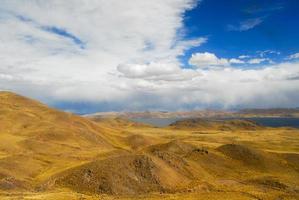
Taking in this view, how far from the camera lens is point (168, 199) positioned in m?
44.6

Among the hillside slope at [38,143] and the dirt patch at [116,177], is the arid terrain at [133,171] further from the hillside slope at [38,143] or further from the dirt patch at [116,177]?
the hillside slope at [38,143]

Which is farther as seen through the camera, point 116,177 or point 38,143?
point 38,143

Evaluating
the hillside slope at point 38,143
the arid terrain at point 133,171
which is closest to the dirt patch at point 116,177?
the arid terrain at point 133,171

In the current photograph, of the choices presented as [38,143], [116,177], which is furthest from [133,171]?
[38,143]

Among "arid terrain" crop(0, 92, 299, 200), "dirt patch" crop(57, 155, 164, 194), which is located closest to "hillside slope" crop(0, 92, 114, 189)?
"arid terrain" crop(0, 92, 299, 200)

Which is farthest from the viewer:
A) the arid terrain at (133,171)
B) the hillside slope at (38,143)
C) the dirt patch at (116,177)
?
the hillside slope at (38,143)

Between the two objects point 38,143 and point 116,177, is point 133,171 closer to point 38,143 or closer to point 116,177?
point 116,177

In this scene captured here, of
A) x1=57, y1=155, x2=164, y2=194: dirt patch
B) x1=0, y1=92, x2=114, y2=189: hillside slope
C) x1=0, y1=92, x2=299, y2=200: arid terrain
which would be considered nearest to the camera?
x1=0, y1=92, x2=299, y2=200: arid terrain

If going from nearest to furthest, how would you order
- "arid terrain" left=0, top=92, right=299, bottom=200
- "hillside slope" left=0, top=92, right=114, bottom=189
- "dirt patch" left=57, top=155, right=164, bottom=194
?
1. "arid terrain" left=0, top=92, right=299, bottom=200
2. "dirt patch" left=57, top=155, right=164, bottom=194
3. "hillside slope" left=0, top=92, right=114, bottom=189

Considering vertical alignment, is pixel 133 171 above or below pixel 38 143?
below

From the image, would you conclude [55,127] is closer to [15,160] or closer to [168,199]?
[15,160]

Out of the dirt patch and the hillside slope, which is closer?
the dirt patch

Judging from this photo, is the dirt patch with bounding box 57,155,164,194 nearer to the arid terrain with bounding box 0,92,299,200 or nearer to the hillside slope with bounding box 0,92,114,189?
the arid terrain with bounding box 0,92,299,200

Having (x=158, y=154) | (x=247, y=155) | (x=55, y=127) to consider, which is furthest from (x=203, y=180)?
Answer: (x=55, y=127)
